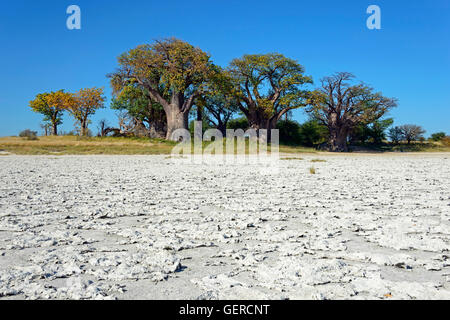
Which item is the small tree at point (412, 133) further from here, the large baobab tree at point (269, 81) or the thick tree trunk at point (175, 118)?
the thick tree trunk at point (175, 118)

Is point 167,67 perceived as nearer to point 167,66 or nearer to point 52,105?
point 167,66

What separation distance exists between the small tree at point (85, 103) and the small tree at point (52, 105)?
32.2 inches

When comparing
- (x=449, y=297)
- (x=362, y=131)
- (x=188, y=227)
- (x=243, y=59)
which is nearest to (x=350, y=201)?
(x=188, y=227)

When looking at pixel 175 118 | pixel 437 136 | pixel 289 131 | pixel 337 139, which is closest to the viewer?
pixel 175 118

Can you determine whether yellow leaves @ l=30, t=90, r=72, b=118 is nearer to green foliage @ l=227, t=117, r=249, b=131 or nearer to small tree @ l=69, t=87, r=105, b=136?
small tree @ l=69, t=87, r=105, b=136

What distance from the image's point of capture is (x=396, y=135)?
129 ft

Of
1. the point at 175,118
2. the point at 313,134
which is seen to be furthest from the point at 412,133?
the point at 175,118

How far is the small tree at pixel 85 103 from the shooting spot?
3139 centimetres

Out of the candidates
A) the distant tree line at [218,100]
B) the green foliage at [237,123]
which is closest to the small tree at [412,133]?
the distant tree line at [218,100]

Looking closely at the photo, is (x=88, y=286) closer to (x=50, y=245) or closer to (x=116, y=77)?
(x=50, y=245)

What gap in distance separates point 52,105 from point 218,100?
16666mm

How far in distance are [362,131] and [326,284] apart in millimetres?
38468

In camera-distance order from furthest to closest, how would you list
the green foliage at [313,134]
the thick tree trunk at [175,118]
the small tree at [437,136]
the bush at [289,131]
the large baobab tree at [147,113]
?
the small tree at [437,136] < the green foliage at [313,134] < the bush at [289,131] < the large baobab tree at [147,113] < the thick tree trunk at [175,118]

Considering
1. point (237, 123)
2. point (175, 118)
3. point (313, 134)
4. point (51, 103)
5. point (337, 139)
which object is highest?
point (51, 103)
